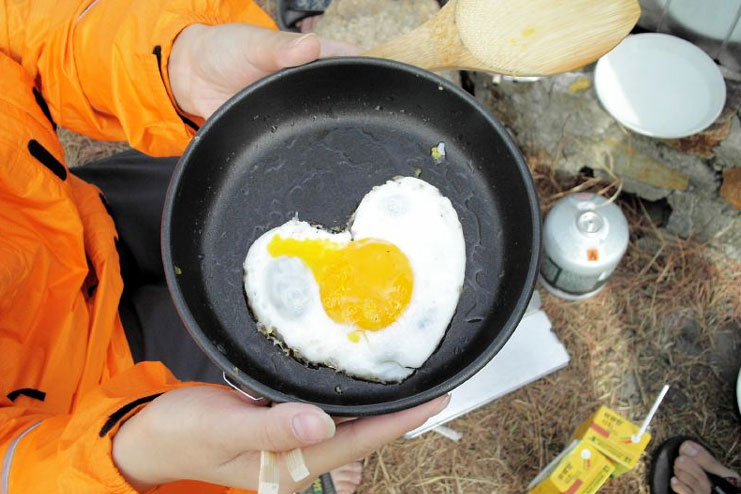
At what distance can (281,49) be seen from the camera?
1685mm

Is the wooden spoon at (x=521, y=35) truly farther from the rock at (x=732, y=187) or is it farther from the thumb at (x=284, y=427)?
the rock at (x=732, y=187)

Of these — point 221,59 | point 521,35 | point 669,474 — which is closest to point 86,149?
point 221,59

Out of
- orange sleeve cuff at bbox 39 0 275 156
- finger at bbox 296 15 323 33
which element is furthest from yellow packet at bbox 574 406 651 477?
finger at bbox 296 15 323 33

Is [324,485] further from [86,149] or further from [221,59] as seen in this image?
[86,149]

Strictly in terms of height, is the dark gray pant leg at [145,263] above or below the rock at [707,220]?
above

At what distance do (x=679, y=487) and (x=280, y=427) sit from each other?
6.50 feet

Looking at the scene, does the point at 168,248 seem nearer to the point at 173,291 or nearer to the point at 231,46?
the point at 173,291

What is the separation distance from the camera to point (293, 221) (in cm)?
177

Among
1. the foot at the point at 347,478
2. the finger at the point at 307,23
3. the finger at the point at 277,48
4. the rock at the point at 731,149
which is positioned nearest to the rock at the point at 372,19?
the finger at the point at 307,23

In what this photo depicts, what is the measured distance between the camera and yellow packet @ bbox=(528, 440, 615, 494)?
2.36 metres

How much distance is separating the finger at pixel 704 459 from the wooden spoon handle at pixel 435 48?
1.90m

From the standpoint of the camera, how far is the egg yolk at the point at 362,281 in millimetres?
1671

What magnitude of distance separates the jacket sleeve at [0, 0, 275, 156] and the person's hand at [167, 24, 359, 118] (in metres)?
0.06

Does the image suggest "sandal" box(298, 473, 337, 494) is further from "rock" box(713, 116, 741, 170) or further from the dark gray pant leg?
"rock" box(713, 116, 741, 170)
